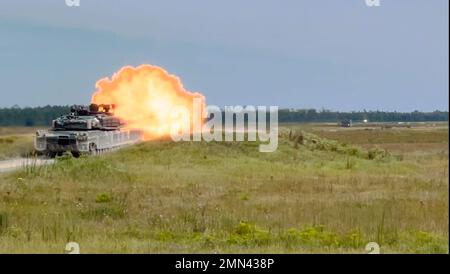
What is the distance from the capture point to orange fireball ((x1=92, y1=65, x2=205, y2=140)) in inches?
1909

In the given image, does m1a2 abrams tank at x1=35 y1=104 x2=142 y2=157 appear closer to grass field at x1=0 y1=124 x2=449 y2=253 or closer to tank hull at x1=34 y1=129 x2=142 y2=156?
tank hull at x1=34 y1=129 x2=142 y2=156

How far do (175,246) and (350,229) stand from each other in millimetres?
4645

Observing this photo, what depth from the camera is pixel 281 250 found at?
412 inches

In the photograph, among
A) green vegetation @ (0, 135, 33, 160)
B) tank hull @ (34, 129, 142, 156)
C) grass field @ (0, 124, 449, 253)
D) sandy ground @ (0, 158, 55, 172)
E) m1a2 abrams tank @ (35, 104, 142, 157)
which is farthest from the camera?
green vegetation @ (0, 135, 33, 160)

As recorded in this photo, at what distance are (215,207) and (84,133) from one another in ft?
60.3

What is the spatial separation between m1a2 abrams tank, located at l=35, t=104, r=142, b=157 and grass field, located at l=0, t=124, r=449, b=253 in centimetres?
161

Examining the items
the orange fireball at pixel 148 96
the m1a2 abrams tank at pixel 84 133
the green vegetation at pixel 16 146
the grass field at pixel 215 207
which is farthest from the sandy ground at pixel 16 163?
the orange fireball at pixel 148 96

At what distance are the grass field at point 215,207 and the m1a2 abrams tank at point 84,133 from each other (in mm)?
1613

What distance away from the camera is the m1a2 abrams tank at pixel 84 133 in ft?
115

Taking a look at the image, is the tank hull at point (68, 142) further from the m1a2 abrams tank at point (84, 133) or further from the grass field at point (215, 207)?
the grass field at point (215, 207)

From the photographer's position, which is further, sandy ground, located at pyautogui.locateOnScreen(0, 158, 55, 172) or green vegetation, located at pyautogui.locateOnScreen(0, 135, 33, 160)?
green vegetation, located at pyautogui.locateOnScreen(0, 135, 33, 160)

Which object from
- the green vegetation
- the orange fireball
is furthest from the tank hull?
the orange fireball
